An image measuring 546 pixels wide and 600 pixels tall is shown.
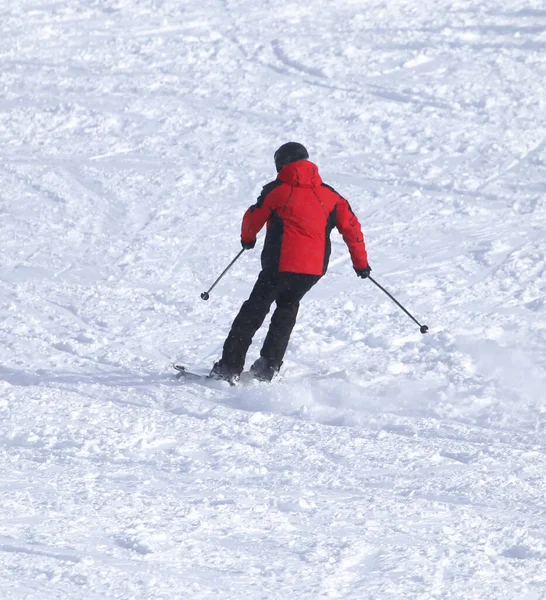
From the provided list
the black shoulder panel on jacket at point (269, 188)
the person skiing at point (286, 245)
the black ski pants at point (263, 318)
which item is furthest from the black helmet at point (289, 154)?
the black ski pants at point (263, 318)

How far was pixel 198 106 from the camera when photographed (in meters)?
12.7

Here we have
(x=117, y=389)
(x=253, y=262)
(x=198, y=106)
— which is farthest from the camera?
(x=198, y=106)

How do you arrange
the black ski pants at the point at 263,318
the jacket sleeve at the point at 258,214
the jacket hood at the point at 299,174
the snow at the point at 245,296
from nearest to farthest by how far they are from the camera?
the snow at the point at 245,296, the jacket hood at the point at 299,174, the jacket sleeve at the point at 258,214, the black ski pants at the point at 263,318

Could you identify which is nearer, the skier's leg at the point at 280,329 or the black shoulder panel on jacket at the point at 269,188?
the black shoulder panel on jacket at the point at 269,188

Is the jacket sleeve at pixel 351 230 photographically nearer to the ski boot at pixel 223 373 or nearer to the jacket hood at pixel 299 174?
the jacket hood at pixel 299 174

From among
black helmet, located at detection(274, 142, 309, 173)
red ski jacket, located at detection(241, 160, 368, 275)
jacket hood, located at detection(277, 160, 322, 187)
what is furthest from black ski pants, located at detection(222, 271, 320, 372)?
black helmet, located at detection(274, 142, 309, 173)

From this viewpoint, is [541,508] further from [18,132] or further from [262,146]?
[18,132]

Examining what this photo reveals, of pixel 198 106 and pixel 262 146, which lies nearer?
pixel 262 146

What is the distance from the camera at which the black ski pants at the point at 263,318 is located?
6164mm

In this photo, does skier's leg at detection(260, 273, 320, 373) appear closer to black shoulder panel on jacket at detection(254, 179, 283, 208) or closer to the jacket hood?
black shoulder panel on jacket at detection(254, 179, 283, 208)

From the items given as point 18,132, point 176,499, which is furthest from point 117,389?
point 18,132

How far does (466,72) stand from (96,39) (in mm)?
5671

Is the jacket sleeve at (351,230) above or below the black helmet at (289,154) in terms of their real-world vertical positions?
below

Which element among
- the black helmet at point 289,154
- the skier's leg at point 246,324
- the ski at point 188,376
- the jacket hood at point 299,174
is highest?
the black helmet at point 289,154
